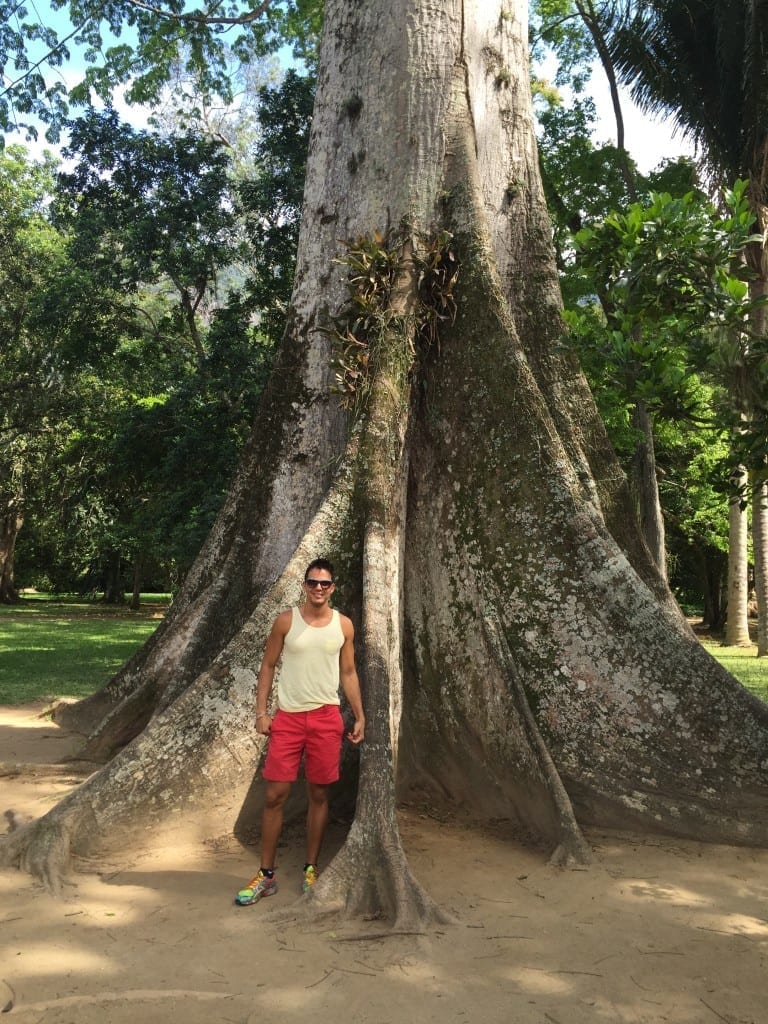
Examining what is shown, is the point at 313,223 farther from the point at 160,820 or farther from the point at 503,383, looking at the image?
the point at 160,820

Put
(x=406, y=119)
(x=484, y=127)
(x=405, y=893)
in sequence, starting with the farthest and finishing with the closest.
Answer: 1. (x=484, y=127)
2. (x=406, y=119)
3. (x=405, y=893)

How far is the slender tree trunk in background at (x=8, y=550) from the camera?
105ft

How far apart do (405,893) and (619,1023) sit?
1.03 meters

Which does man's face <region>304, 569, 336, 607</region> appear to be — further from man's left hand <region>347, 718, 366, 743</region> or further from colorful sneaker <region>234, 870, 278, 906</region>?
colorful sneaker <region>234, 870, 278, 906</region>

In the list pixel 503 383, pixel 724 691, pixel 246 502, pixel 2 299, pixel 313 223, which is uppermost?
pixel 2 299

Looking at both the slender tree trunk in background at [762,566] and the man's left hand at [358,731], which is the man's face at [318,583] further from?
the slender tree trunk in background at [762,566]

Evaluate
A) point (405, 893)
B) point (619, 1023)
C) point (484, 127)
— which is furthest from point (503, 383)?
point (619, 1023)

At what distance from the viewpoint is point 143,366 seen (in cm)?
1753

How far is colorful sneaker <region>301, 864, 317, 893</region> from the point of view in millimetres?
3897

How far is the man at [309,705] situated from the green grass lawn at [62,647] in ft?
21.7

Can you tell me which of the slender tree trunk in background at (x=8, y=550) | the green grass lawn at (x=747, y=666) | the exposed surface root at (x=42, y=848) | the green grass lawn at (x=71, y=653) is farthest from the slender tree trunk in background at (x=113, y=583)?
the exposed surface root at (x=42, y=848)

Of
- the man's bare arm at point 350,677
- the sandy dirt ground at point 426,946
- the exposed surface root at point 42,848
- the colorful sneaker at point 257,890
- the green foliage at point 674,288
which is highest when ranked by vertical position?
the green foliage at point 674,288

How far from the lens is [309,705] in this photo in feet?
13.8

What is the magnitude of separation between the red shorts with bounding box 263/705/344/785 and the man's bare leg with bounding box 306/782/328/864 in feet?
0.14
